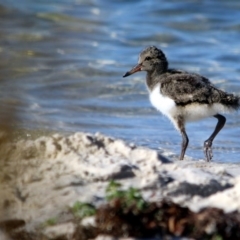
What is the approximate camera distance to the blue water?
980 centimetres

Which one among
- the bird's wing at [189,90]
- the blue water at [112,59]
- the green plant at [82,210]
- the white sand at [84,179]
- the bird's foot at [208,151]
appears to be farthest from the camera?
the blue water at [112,59]

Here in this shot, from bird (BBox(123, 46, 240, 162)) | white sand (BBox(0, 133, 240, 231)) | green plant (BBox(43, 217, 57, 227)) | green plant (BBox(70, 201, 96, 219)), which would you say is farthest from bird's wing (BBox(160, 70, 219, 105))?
green plant (BBox(43, 217, 57, 227))

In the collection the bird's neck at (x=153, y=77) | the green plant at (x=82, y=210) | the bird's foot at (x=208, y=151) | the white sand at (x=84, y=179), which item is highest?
the bird's neck at (x=153, y=77)

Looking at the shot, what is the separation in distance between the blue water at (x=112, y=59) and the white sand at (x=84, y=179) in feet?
1.61

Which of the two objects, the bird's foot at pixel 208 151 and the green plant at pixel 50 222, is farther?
the bird's foot at pixel 208 151

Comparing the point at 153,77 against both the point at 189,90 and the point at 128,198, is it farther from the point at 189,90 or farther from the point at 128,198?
the point at 128,198

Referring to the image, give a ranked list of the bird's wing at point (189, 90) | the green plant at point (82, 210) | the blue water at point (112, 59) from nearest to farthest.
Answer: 1. the green plant at point (82, 210)
2. the bird's wing at point (189, 90)
3. the blue water at point (112, 59)

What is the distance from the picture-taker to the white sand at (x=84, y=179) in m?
5.05

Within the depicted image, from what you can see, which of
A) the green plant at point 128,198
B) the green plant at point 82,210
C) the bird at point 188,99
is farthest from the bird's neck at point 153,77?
the green plant at point 82,210

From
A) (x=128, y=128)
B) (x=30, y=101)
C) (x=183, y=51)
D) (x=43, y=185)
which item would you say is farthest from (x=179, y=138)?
(x=183, y=51)

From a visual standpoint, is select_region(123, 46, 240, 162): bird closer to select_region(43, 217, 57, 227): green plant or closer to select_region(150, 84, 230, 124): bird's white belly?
select_region(150, 84, 230, 124): bird's white belly

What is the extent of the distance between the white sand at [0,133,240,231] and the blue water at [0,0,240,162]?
492mm

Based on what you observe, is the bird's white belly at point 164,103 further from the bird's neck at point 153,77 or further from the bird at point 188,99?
the bird's neck at point 153,77

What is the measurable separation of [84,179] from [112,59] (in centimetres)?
911
